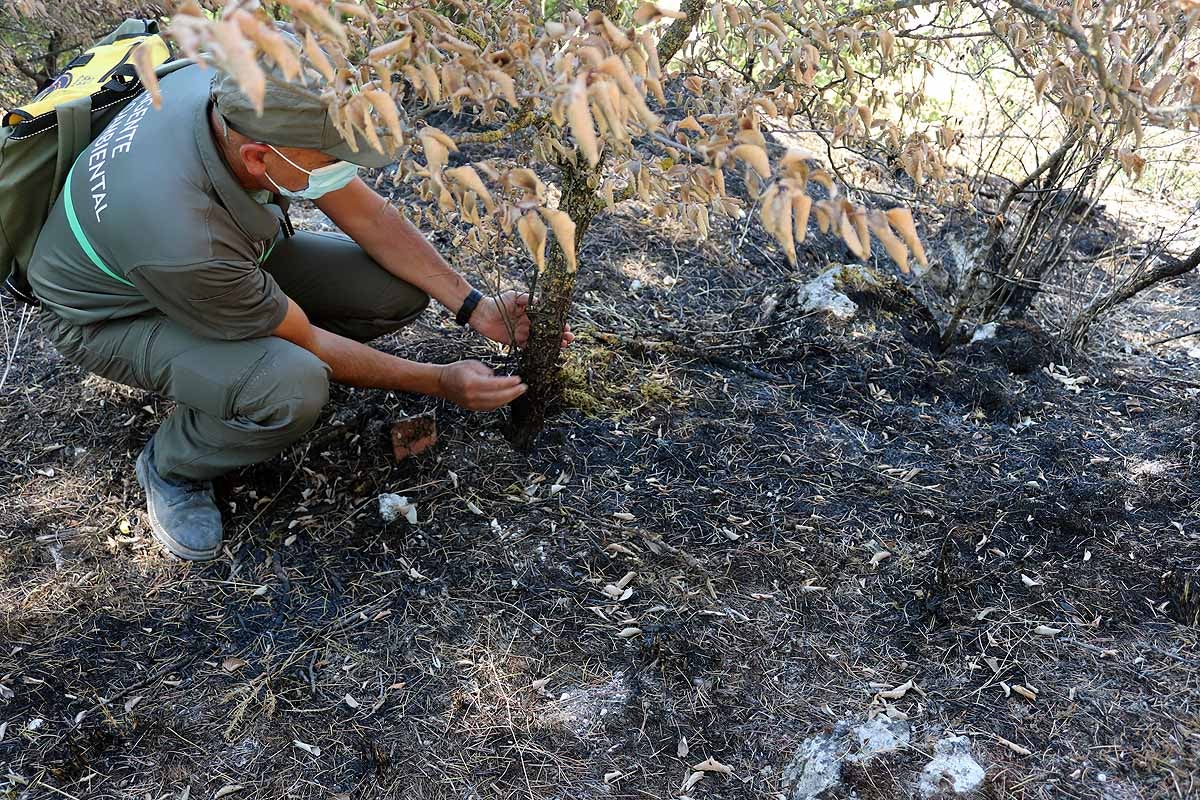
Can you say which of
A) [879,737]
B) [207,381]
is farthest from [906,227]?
[207,381]

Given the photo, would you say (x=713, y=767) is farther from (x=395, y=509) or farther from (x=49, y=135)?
(x=49, y=135)

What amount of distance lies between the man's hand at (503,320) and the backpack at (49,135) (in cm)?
113

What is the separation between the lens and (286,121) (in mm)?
2002

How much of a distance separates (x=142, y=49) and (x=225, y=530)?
74.6 inches

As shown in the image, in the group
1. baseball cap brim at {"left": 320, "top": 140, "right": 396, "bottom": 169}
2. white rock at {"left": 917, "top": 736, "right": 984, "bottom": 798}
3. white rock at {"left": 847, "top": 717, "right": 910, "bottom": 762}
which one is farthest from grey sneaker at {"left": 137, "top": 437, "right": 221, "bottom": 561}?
white rock at {"left": 917, "top": 736, "right": 984, "bottom": 798}

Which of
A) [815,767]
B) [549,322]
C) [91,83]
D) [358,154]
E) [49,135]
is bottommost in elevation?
[815,767]

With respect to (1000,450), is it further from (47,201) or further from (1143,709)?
(47,201)

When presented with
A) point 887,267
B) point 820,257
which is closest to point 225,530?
point 820,257

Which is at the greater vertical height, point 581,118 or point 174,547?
point 581,118

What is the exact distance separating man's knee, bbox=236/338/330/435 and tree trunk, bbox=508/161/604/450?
65 cm

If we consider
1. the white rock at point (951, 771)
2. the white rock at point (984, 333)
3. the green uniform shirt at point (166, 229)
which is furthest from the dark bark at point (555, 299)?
the white rock at point (984, 333)

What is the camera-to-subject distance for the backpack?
2.32 metres

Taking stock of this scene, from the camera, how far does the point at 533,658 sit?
2.32 m

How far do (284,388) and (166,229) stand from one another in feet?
1.75
